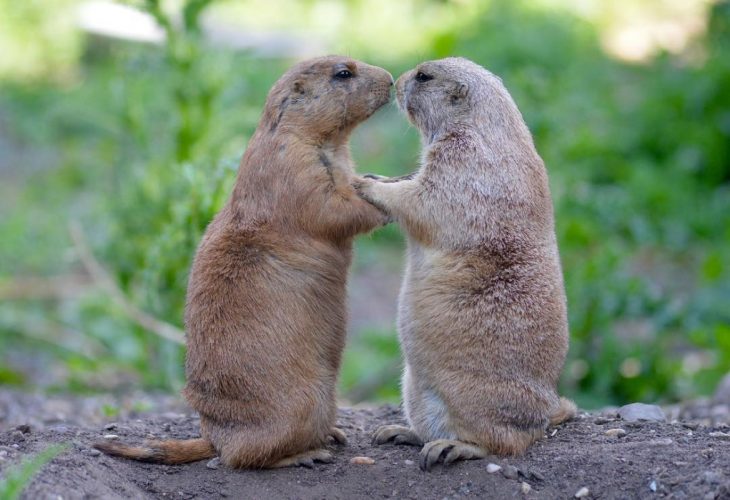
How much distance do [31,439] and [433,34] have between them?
12.4 metres

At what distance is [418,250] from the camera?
525cm

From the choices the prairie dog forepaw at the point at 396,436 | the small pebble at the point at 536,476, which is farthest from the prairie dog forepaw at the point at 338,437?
the small pebble at the point at 536,476

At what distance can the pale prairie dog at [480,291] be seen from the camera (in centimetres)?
502

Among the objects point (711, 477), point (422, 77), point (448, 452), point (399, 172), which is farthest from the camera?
point (399, 172)

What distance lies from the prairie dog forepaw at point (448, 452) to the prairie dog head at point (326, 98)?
65.7 inches

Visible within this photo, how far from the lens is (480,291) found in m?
5.07

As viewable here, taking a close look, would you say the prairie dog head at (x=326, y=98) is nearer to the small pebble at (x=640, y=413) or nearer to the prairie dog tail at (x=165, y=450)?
the prairie dog tail at (x=165, y=450)

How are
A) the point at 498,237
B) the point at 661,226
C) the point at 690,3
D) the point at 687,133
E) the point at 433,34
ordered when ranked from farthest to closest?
the point at 690,3, the point at 433,34, the point at 687,133, the point at 661,226, the point at 498,237

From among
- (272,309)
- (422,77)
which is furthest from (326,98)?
(272,309)

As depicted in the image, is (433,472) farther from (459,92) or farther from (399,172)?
(399,172)

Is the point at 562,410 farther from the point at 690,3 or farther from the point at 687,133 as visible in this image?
the point at 690,3

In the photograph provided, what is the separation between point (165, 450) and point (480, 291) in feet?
5.62

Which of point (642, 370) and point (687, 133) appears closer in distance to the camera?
point (642, 370)

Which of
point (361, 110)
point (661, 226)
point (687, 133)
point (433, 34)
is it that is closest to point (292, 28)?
point (433, 34)
